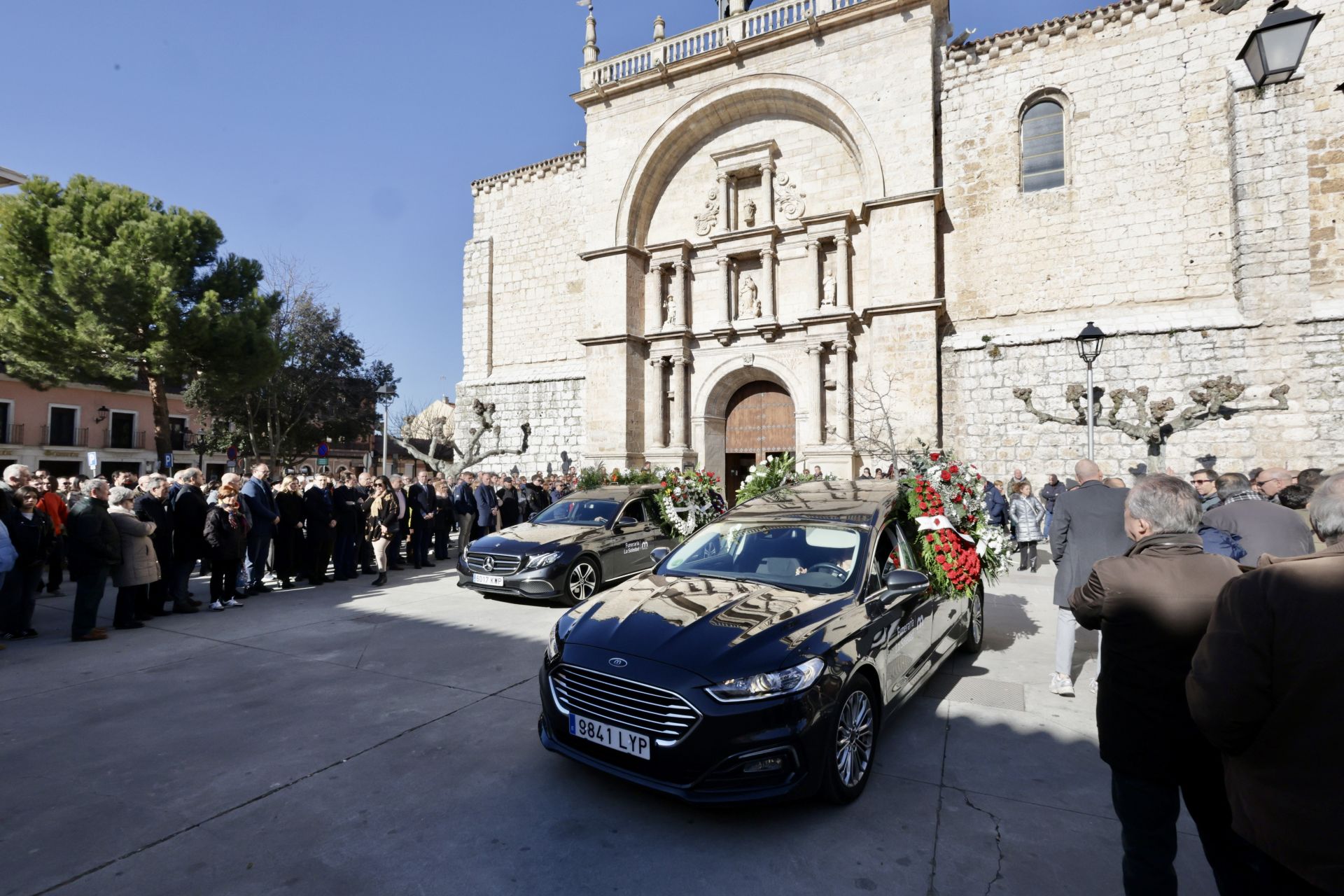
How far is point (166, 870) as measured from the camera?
274 cm

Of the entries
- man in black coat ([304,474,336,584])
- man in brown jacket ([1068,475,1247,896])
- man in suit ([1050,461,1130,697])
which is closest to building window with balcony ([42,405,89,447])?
man in black coat ([304,474,336,584])

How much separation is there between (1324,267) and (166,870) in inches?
766

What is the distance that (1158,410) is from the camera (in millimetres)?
13312

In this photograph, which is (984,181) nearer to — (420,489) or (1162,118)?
(1162,118)

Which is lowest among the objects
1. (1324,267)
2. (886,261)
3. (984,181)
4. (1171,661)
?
(1171,661)

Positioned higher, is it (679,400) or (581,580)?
(679,400)

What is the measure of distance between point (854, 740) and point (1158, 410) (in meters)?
14.0

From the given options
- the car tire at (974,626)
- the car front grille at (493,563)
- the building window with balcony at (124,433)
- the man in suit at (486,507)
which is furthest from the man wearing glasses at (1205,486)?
the building window with balcony at (124,433)

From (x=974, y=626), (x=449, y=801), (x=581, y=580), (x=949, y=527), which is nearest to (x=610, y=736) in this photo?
(x=449, y=801)

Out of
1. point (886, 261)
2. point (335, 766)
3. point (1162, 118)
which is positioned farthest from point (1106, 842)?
point (1162, 118)

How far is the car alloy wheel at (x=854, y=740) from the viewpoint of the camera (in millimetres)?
3240

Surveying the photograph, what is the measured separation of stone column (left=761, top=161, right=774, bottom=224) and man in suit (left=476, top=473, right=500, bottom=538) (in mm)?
10772

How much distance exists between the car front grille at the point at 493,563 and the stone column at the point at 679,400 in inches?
397

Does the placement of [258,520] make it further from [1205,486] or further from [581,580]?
[1205,486]
